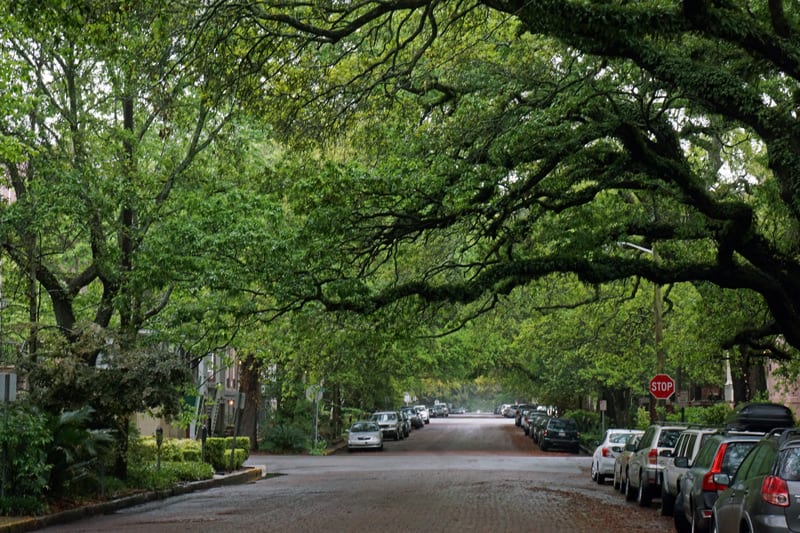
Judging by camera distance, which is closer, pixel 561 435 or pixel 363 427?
pixel 561 435

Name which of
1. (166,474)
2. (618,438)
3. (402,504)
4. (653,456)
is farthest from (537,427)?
(402,504)

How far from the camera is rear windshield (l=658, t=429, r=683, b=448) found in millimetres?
21078

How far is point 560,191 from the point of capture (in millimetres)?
19297

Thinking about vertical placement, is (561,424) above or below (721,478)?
above

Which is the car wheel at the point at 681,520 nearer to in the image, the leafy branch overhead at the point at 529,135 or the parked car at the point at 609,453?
the leafy branch overhead at the point at 529,135

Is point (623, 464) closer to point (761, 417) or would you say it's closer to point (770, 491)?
point (761, 417)

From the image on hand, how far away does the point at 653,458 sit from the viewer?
2092 centimetres

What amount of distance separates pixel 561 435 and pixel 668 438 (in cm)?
3063

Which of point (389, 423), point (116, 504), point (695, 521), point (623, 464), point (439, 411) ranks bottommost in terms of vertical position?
point (695, 521)

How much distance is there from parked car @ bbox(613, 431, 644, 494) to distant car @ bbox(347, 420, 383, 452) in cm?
2634

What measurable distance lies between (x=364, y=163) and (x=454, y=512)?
8.41 metres

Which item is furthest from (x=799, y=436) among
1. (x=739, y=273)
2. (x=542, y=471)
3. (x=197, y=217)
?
(x=542, y=471)

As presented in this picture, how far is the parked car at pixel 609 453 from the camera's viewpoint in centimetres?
2869

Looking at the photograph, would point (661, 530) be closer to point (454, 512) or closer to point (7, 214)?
point (454, 512)
